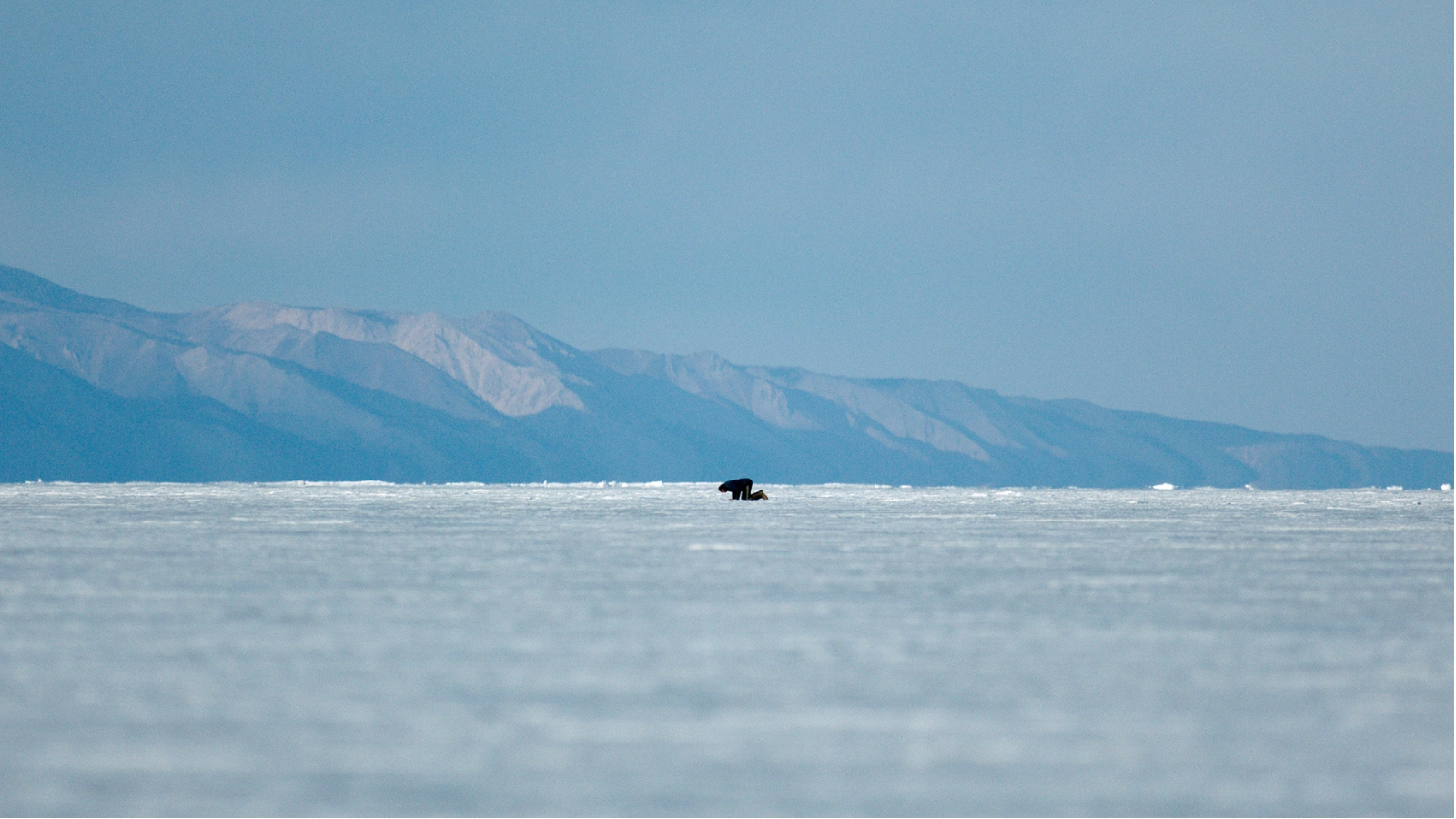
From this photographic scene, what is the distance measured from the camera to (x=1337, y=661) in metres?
11.3

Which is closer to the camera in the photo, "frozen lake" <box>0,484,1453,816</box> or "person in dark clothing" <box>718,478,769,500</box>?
"frozen lake" <box>0,484,1453,816</box>

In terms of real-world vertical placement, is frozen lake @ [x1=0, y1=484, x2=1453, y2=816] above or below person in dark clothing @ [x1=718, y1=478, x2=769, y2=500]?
below

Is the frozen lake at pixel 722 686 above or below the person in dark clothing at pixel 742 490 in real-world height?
below

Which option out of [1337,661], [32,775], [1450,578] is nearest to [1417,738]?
[1337,661]

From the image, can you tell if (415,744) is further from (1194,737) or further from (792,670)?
(1194,737)

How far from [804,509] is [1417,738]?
3802 cm

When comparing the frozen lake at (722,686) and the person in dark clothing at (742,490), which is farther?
the person in dark clothing at (742,490)

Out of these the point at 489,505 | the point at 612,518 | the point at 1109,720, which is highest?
the point at 489,505

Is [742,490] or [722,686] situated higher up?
[742,490]

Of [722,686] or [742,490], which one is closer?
[722,686]

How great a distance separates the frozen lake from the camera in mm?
7574

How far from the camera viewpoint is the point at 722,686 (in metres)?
10.3

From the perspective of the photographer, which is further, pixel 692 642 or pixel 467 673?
pixel 692 642

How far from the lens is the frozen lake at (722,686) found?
298 inches
